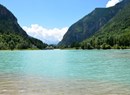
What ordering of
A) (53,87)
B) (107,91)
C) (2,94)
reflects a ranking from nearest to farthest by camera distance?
1. (2,94)
2. (107,91)
3. (53,87)

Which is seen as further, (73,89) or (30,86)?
(30,86)

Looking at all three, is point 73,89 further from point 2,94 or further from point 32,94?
point 2,94

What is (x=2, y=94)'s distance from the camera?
25344mm

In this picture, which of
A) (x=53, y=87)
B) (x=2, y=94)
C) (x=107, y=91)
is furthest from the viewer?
(x=53, y=87)

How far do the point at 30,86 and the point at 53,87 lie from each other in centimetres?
236

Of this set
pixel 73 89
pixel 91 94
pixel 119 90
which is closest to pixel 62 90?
pixel 73 89

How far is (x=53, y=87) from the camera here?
2959cm

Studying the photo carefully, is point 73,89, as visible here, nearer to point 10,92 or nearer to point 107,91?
point 107,91

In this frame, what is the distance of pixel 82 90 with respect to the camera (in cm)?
2759

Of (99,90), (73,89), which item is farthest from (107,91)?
(73,89)

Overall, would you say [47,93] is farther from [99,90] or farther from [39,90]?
[99,90]

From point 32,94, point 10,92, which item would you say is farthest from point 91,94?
point 10,92

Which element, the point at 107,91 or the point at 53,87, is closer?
the point at 107,91

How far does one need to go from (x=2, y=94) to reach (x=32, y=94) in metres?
2.39
